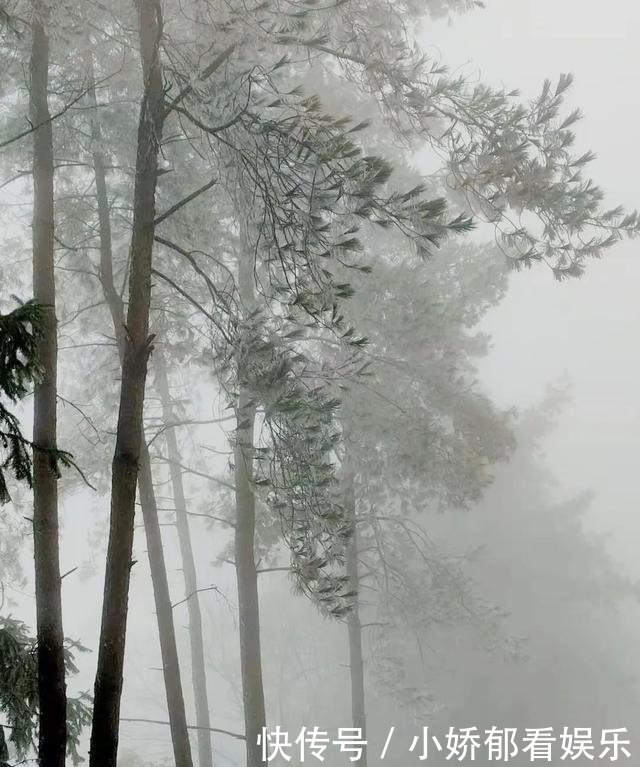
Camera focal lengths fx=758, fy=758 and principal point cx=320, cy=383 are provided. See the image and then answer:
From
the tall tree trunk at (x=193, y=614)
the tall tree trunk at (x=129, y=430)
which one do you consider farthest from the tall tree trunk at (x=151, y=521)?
the tall tree trunk at (x=193, y=614)

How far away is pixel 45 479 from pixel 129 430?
99cm

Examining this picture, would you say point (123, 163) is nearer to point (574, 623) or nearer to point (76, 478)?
point (76, 478)

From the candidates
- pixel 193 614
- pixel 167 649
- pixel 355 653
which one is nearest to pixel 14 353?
pixel 167 649

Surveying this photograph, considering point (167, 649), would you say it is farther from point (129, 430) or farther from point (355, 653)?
point (355, 653)

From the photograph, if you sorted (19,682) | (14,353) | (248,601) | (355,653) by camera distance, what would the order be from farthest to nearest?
(355,653)
(248,601)
(19,682)
(14,353)

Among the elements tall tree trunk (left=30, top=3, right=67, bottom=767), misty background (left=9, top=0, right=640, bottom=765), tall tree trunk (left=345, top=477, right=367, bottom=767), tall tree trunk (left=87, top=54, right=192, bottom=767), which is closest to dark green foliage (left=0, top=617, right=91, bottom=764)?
tall tree trunk (left=30, top=3, right=67, bottom=767)

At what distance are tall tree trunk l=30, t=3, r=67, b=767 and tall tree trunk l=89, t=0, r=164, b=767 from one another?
1.75ft

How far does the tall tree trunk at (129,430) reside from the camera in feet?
15.3

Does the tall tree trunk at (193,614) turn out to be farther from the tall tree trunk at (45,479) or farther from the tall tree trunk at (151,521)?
the tall tree trunk at (45,479)

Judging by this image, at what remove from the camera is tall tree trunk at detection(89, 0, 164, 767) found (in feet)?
15.3

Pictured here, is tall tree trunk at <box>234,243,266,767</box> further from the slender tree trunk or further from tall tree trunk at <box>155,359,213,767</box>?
tall tree trunk at <box>155,359,213,767</box>

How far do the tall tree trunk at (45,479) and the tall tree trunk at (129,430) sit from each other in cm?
53

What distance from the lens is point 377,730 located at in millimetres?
18672

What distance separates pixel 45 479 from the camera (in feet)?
17.7
